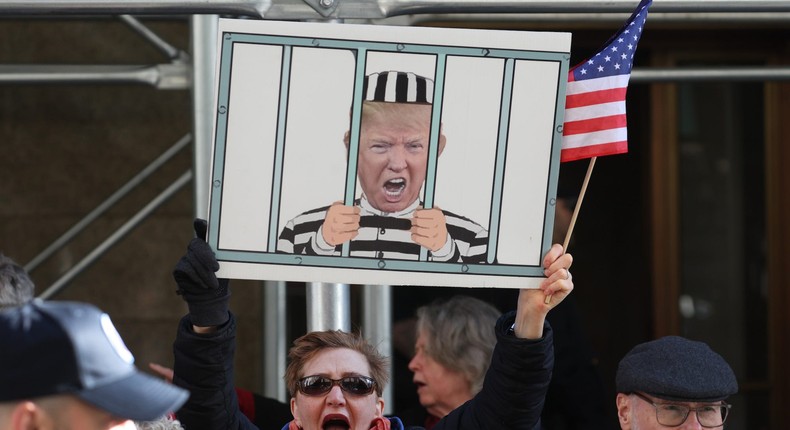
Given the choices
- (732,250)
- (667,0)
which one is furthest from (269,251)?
(732,250)

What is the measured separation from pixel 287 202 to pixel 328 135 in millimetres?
158

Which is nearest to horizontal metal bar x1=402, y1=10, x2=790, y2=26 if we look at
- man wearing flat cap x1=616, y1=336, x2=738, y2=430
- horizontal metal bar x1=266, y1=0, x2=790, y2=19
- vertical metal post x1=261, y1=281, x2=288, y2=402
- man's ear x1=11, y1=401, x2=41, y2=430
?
horizontal metal bar x1=266, y1=0, x2=790, y2=19

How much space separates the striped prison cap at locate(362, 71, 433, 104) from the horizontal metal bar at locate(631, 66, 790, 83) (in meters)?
1.26

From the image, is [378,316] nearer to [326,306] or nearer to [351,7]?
[326,306]

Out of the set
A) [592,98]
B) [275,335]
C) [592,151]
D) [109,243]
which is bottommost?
[275,335]

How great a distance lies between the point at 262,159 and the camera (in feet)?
8.68

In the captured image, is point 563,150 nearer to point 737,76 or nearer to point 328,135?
point 328,135

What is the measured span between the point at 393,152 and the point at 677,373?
79cm

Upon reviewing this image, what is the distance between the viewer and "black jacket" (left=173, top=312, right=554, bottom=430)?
8.68 ft

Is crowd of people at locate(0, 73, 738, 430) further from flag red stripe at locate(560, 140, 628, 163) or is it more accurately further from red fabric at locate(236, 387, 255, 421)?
red fabric at locate(236, 387, 255, 421)

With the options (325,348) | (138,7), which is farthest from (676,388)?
(138,7)

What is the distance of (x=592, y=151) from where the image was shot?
8.80ft

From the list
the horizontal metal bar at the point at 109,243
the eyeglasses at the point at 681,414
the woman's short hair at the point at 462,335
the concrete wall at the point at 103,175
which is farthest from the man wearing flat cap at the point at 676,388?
the concrete wall at the point at 103,175

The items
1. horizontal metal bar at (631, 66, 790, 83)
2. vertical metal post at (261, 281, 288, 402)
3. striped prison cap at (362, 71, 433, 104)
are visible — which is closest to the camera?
striped prison cap at (362, 71, 433, 104)
